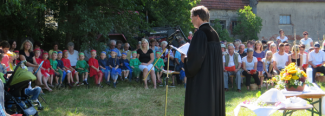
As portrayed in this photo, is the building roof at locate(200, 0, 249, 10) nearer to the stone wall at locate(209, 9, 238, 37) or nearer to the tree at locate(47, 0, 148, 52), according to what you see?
the stone wall at locate(209, 9, 238, 37)

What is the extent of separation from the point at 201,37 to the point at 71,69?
646cm

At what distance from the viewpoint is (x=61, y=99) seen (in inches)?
299

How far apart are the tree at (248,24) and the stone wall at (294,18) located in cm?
204

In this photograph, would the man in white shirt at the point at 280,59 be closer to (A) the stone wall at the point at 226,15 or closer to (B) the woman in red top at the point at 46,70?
(B) the woman in red top at the point at 46,70

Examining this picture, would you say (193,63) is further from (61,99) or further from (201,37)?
(61,99)

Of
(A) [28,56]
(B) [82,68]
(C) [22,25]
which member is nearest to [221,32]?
(B) [82,68]

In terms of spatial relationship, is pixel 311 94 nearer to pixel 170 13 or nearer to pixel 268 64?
pixel 268 64

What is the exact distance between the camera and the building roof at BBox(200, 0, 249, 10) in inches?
914

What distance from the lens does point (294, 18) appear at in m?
24.6

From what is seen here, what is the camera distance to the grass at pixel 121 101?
21.1 ft

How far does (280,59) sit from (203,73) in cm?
704

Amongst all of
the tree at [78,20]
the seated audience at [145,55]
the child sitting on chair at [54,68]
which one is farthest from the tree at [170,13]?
the child sitting on chair at [54,68]

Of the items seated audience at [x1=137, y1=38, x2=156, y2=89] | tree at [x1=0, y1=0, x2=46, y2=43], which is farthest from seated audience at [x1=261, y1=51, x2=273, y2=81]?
tree at [x1=0, y1=0, x2=46, y2=43]

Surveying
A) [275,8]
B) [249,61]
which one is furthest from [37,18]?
[275,8]
